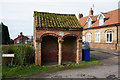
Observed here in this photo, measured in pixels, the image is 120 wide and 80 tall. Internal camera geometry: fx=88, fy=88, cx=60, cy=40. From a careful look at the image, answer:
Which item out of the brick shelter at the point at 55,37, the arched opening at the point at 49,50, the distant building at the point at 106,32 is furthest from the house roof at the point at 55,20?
the distant building at the point at 106,32

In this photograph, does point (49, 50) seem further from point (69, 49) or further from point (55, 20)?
point (55, 20)

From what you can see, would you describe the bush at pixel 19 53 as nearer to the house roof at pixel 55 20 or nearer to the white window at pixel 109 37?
the house roof at pixel 55 20

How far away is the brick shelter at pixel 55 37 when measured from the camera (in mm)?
7332

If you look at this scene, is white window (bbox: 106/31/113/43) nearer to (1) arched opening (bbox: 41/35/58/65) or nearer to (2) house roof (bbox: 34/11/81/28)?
(2) house roof (bbox: 34/11/81/28)

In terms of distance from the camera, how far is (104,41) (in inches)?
710

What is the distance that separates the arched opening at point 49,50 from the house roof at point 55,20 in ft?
4.49

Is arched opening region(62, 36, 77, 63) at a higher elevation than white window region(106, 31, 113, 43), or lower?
lower

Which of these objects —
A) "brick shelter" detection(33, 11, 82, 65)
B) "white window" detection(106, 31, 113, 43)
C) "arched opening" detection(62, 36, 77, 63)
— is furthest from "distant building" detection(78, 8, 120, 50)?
"arched opening" detection(62, 36, 77, 63)

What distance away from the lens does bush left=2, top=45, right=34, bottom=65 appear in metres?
7.14

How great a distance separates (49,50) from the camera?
866 cm

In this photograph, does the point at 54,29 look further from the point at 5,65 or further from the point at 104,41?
the point at 104,41

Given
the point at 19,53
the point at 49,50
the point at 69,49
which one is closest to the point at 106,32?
the point at 69,49

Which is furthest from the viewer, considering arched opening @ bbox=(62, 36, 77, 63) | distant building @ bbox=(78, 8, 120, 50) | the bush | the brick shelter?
distant building @ bbox=(78, 8, 120, 50)

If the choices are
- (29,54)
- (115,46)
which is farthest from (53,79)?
(115,46)
